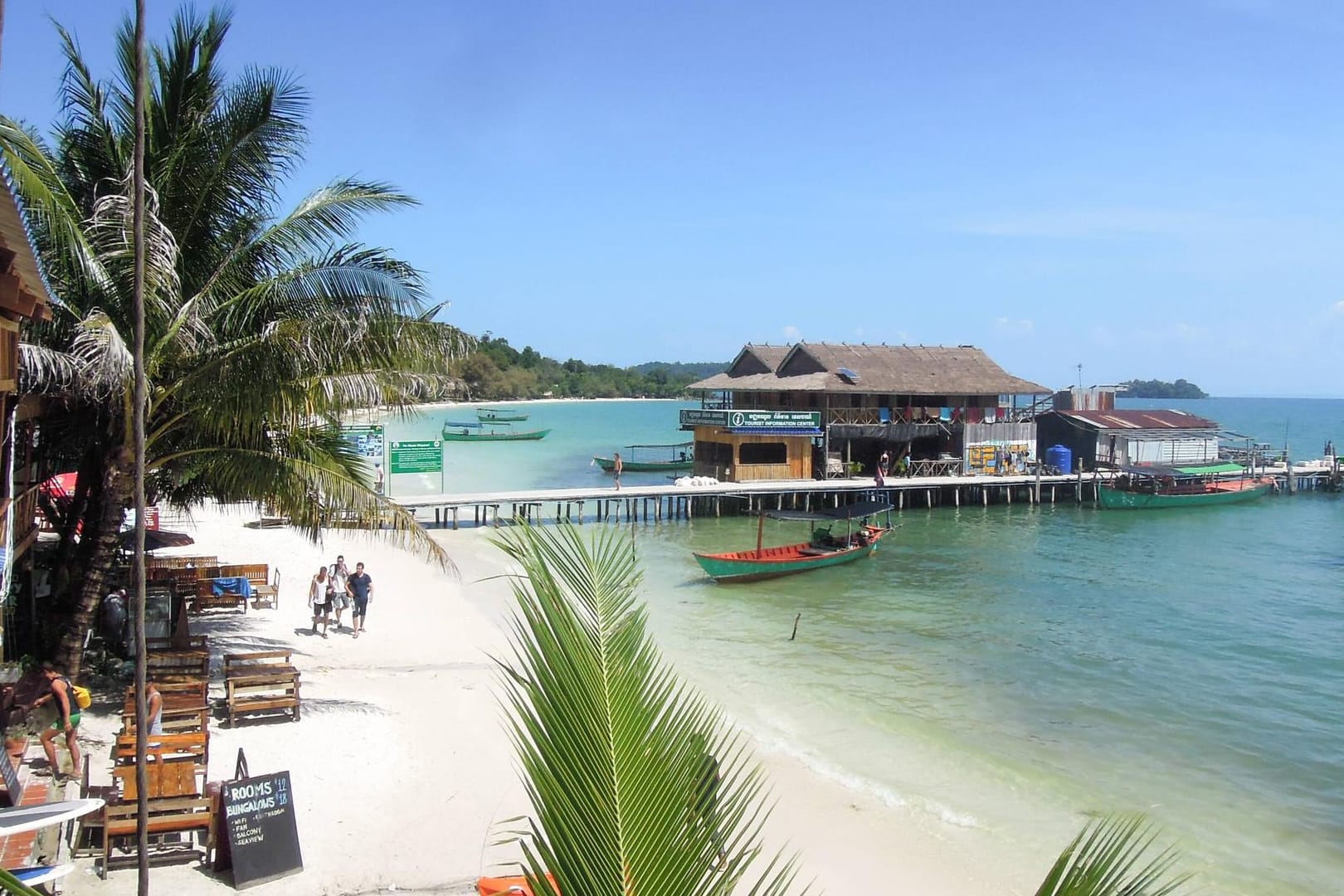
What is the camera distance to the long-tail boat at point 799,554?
2747 cm

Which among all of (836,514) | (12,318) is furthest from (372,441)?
(12,318)

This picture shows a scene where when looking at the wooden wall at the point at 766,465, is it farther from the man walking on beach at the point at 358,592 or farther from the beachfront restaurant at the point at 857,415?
the man walking on beach at the point at 358,592

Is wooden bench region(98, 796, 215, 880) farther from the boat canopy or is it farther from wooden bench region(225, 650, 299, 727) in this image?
the boat canopy

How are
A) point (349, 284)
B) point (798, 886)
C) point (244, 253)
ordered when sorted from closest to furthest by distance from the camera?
1. point (798, 886)
2. point (349, 284)
3. point (244, 253)

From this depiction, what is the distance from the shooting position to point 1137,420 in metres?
52.8

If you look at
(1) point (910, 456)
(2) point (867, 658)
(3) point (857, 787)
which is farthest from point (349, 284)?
(1) point (910, 456)

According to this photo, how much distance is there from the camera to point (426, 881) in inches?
351

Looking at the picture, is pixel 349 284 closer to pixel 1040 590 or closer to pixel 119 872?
pixel 119 872

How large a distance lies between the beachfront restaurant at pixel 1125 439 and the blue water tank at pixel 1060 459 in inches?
19.0

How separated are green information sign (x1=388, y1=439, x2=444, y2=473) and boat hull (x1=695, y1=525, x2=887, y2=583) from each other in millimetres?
10798

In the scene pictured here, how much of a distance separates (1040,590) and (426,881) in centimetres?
2344

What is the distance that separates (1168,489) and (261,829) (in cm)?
4914

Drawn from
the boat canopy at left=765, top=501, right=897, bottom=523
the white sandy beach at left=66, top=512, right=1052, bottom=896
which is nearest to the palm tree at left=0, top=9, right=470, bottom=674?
the white sandy beach at left=66, top=512, right=1052, bottom=896

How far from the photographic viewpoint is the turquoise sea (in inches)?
527
